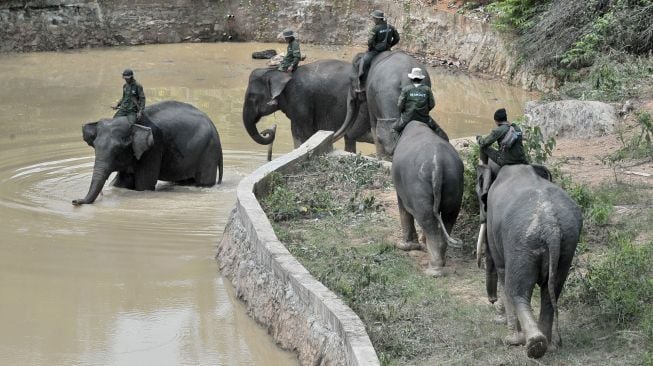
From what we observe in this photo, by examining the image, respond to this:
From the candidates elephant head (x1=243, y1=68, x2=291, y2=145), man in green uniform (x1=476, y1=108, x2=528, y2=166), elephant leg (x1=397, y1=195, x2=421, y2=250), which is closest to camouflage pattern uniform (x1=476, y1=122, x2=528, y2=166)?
man in green uniform (x1=476, y1=108, x2=528, y2=166)

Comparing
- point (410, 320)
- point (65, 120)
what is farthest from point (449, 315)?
point (65, 120)

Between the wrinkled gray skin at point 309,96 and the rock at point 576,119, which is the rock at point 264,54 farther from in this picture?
the rock at point 576,119

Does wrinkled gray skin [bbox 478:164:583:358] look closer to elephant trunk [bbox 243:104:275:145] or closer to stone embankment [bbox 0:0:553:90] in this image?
elephant trunk [bbox 243:104:275:145]

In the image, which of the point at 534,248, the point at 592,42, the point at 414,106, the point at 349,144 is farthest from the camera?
the point at 592,42

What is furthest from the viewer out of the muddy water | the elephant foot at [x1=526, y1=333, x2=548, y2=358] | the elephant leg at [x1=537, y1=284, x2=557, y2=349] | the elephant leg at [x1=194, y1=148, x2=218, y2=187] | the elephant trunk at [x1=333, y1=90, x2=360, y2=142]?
the elephant trunk at [x1=333, y1=90, x2=360, y2=142]

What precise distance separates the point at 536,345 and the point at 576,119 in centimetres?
884

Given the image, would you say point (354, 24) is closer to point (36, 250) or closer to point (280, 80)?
point (280, 80)

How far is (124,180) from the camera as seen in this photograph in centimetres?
1788

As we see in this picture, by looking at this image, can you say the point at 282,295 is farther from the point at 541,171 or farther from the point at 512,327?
the point at 541,171

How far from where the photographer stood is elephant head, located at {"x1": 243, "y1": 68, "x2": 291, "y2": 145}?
64.9 feet

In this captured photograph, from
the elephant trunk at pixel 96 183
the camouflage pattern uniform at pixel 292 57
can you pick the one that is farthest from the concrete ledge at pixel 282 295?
the camouflage pattern uniform at pixel 292 57

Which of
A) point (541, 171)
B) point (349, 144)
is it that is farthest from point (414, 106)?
point (349, 144)

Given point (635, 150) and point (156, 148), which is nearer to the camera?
point (635, 150)

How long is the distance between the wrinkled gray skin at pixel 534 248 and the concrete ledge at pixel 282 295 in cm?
116
